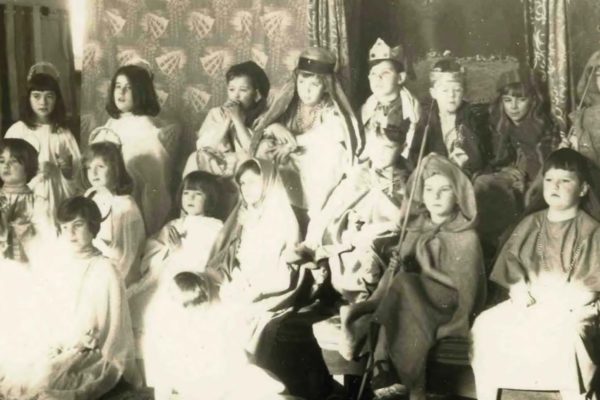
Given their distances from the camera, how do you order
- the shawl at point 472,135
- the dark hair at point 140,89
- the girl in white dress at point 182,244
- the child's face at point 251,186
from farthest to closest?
the dark hair at point 140,89
the girl in white dress at point 182,244
the child's face at point 251,186
the shawl at point 472,135

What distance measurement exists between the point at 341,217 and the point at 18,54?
7.08 ft

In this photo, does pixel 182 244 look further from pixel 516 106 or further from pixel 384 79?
pixel 516 106

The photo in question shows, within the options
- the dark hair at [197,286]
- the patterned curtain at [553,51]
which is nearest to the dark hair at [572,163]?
the patterned curtain at [553,51]

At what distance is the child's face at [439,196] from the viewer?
4.94m

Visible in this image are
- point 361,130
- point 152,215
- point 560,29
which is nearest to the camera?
point 560,29

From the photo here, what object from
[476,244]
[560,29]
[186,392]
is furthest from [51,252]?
[560,29]

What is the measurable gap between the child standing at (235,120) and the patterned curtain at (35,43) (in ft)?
2.80

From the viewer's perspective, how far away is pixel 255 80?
5.32 metres

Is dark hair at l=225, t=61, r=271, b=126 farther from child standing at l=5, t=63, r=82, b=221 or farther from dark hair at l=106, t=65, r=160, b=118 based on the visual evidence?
child standing at l=5, t=63, r=82, b=221

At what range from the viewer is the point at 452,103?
16.3 feet

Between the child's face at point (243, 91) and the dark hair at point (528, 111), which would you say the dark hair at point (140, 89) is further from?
the dark hair at point (528, 111)

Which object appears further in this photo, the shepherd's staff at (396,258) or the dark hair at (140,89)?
the dark hair at (140,89)

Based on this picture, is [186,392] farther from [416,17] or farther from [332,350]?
[416,17]

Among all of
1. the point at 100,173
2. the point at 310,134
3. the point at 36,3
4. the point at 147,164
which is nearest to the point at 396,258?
the point at 310,134
